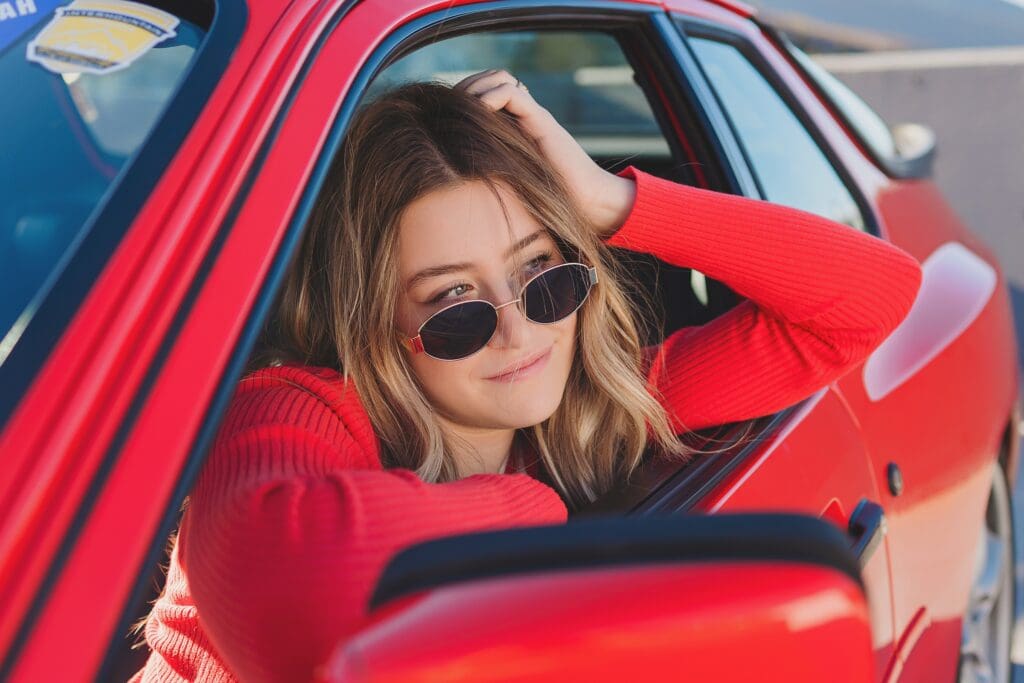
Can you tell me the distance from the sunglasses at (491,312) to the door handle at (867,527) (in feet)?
1.95

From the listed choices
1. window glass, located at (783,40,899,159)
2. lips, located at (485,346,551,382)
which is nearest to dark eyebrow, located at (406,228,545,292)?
lips, located at (485,346,551,382)

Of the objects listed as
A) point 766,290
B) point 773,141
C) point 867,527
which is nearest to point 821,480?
point 867,527

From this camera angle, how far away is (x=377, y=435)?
5.27ft

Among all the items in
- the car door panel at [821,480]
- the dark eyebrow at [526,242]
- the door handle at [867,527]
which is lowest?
the door handle at [867,527]

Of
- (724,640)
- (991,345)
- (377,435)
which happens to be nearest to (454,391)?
(377,435)

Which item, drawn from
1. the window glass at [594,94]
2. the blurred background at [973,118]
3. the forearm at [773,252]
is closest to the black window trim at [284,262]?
the window glass at [594,94]

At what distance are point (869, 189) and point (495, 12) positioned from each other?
122 centimetres

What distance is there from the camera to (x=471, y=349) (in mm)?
1490

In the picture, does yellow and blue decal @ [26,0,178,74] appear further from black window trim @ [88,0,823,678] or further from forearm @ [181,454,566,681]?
forearm @ [181,454,566,681]

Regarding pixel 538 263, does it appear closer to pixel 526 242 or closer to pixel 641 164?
pixel 526 242

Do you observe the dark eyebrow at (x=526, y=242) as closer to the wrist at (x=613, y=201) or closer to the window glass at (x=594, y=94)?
the wrist at (x=613, y=201)

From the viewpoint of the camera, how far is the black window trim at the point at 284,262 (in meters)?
0.85

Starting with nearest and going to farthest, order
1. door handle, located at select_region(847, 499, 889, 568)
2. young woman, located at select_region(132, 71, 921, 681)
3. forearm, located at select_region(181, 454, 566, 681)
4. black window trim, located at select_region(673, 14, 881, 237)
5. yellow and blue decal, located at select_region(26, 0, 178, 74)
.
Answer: forearm, located at select_region(181, 454, 566, 681) < young woman, located at select_region(132, 71, 921, 681) < yellow and blue decal, located at select_region(26, 0, 178, 74) < door handle, located at select_region(847, 499, 889, 568) < black window trim, located at select_region(673, 14, 881, 237)

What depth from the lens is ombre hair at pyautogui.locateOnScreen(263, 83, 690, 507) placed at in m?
1.55
